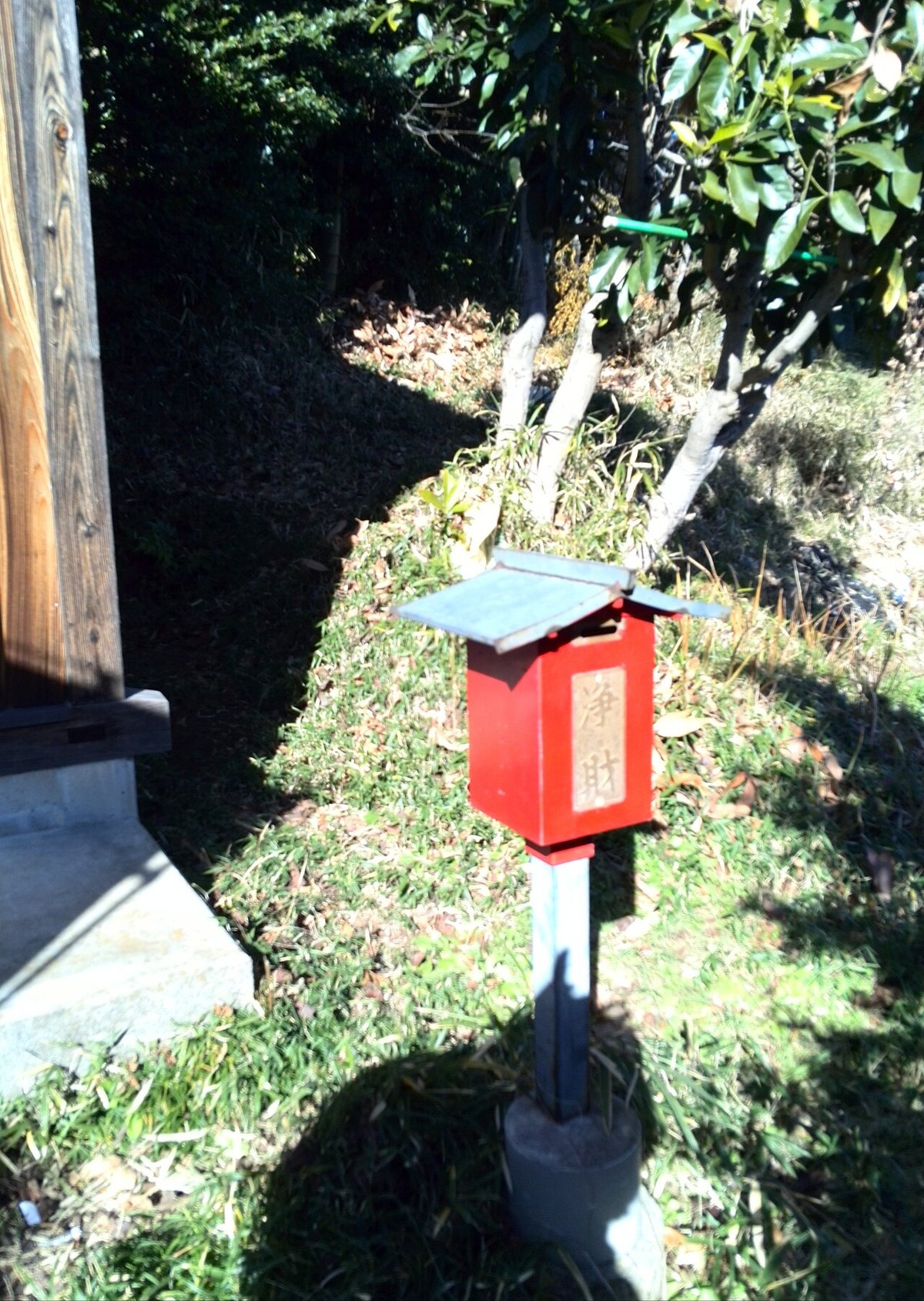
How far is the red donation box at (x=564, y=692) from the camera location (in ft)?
7.75

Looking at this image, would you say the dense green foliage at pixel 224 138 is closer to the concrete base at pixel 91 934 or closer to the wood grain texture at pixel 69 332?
the wood grain texture at pixel 69 332

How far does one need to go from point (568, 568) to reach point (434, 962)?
158 centimetres

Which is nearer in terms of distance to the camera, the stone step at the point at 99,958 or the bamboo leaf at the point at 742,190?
the stone step at the point at 99,958

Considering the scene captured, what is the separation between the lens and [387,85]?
880 centimetres

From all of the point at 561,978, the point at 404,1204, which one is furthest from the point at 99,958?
the point at 561,978

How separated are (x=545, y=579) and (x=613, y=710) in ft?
1.06

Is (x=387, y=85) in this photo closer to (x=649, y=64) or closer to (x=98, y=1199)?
(x=649, y=64)

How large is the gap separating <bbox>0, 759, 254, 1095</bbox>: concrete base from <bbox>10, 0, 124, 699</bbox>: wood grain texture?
1.30 feet

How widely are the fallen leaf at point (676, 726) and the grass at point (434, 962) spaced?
0.08 m

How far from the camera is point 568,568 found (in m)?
2.50

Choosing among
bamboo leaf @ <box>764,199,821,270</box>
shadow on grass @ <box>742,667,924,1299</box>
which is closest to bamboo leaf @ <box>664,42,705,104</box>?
bamboo leaf @ <box>764,199,821,270</box>

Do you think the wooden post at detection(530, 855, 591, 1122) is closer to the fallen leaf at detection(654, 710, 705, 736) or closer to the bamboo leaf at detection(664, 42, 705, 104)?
the fallen leaf at detection(654, 710, 705, 736)

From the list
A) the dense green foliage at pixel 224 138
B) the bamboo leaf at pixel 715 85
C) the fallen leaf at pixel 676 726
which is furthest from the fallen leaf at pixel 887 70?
the dense green foliage at pixel 224 138

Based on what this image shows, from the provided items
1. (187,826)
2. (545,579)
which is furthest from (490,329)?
(545,579)
